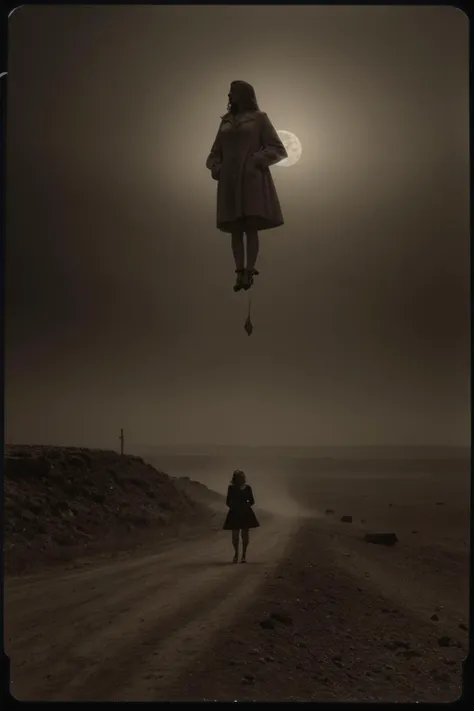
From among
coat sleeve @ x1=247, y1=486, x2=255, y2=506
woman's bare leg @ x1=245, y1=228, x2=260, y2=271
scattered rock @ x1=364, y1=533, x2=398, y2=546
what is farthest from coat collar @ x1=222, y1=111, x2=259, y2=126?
scattered rock @ x1=364, y1=533, x2=398, y2=546

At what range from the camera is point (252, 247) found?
9.80ft

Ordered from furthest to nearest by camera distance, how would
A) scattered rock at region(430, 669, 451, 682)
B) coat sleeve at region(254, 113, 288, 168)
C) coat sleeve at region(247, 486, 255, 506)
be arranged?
coat sleeve at region(247, 486, 255, 506) < coat sleeve at region(254, 113, 288, 168) < scattered rock at region(430, 669, 451, 682)

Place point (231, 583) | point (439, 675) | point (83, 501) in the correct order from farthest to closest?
point (83, 501) < point (231, 583) < point (439, 675)

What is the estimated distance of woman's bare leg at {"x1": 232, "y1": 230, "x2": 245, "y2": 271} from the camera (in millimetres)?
3000

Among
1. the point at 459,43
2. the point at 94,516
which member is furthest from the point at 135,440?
the point at 459,43

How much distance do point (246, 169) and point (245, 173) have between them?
0.06ft

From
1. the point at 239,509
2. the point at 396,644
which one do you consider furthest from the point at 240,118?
the point at 396,644

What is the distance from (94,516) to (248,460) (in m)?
0.75

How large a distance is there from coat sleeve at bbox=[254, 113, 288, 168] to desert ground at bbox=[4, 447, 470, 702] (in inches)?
50.6

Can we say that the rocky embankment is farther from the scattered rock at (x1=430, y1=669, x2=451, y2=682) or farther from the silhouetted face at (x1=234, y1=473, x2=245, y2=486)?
the scattered rock at (x1=430, y1=669, x2=451, y2=682)

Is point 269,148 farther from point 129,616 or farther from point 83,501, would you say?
point 129,616

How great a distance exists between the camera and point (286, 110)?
10.1ft

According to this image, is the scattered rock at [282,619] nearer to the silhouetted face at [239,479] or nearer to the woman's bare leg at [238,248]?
the silhouetted face at [239,479]

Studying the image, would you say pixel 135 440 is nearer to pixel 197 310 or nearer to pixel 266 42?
pixel 197 310
